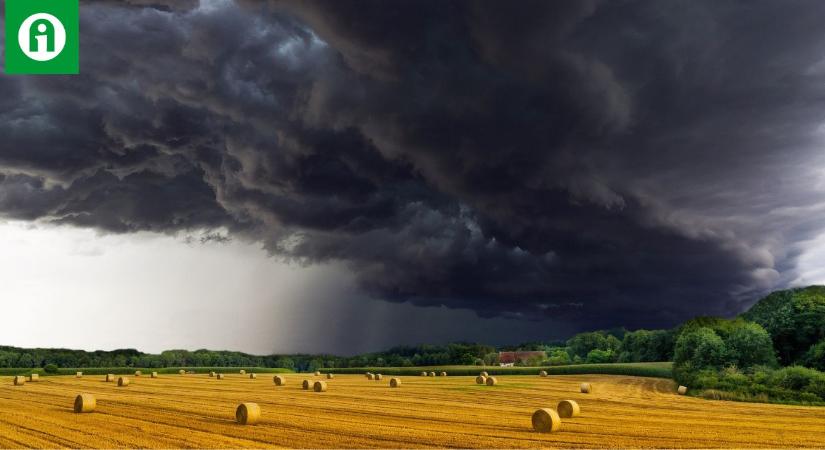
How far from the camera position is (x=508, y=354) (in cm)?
16600

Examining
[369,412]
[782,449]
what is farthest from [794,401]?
[369,412]

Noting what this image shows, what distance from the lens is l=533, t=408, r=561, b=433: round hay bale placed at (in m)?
22.5

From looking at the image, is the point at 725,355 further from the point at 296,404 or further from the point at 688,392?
the point at 296,404

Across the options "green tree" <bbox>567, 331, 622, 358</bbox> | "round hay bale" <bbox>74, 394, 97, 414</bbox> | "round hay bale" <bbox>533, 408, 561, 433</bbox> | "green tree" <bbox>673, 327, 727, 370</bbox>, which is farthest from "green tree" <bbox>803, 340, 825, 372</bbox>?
"green tree" <bbox>567, 331, 622, 358</bbox>

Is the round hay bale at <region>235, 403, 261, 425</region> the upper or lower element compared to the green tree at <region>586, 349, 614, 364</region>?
upper

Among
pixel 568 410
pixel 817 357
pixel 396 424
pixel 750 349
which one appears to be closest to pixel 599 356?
pixel 750 349

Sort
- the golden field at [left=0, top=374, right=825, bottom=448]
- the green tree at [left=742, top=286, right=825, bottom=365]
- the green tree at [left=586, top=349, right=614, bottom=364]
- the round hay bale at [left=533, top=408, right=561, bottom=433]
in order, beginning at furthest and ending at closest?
the green tree at [left=586, top=349, right=614, bottom=364]
the green tree at [left=742, top=286, right=825, bottom=365]
the round hay bale at [left=533, top=408, right=561, bottom=433]
the golden field at [left=0, top=374, right=825, bottom=448]

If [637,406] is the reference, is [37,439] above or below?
above

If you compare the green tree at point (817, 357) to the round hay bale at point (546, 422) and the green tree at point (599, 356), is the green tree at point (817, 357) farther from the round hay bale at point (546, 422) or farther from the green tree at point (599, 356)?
the green tree at point (599, 356)

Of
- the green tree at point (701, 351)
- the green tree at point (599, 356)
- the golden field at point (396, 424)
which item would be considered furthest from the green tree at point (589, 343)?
the golden field at point (396, 424)

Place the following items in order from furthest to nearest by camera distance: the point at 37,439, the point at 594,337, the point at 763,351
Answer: the point at 594,337, the point at 763,351, the point at 37,439

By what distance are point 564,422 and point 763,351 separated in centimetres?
3590

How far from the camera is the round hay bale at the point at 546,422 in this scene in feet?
73.9

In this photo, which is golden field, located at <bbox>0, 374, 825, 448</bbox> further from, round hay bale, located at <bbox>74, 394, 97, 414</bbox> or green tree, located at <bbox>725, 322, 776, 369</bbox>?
green tree, located at <bbox>725, 322, 776, 369</bbox>
